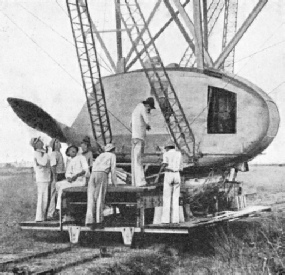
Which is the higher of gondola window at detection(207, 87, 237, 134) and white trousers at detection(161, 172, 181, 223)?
gondola window at detection(207, 87, 237, 134)

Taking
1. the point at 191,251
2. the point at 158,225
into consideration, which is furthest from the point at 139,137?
the point at 191,251

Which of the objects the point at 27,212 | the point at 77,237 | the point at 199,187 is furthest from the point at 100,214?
the point at 27,212

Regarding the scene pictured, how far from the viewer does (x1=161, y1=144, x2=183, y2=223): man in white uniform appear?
1173 centimetres

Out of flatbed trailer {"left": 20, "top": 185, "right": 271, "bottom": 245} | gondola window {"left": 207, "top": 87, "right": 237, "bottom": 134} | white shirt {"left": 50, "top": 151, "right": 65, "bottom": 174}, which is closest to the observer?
flatbed trailer {"left": 20, "top": 185, "right": 271, "bottom": 245}

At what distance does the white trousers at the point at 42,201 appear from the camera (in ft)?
42.0

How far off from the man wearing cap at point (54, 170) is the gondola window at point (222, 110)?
4.75 m

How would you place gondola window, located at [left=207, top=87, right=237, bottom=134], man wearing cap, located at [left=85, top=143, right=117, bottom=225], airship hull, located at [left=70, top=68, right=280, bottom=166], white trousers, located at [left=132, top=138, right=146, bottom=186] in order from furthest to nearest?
gondola window, located at [left=207, top=87, right=237, bottom=134]
airship hull, located at [left=70, top=68, right=280, bottom=166]
white trousers, located at [left=132, top=138, right=146, bottom=186]
man wearing cap, located at [left=85, top=143, right=117, bottom=225]

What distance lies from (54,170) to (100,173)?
225 cm

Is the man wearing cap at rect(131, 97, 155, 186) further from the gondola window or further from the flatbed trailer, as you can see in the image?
the gondola window

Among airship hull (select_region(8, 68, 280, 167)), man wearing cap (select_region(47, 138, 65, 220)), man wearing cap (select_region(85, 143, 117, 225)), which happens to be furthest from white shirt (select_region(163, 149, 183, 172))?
airship hull (select_region(8, 68, 280, 167))

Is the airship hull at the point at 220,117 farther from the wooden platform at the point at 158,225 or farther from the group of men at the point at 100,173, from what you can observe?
the group of men at the point at 100,173

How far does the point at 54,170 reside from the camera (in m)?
13.5

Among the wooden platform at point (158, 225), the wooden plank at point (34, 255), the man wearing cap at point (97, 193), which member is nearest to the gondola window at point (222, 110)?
the wooden platform at point (158, 225)

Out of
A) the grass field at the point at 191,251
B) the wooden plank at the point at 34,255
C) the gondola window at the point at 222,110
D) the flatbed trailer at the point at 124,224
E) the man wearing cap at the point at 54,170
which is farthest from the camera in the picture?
the gondola window at the point at 222,110
